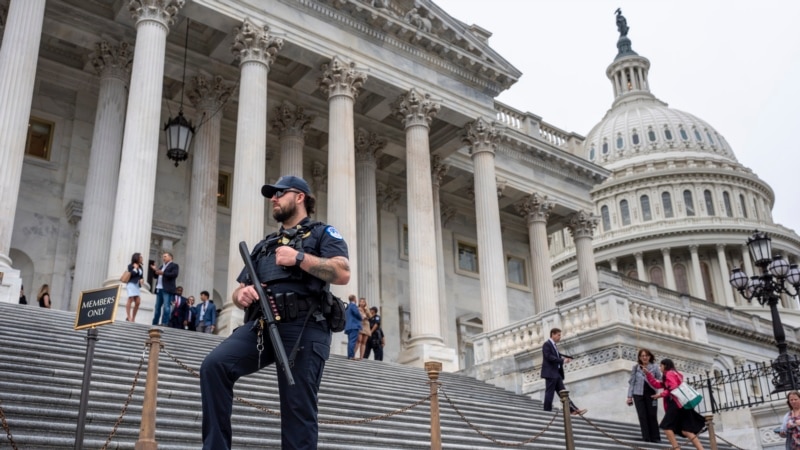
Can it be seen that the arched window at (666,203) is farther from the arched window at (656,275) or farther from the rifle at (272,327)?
the rifle at (272,327)

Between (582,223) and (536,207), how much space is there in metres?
3.06

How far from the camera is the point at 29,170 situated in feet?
75.2

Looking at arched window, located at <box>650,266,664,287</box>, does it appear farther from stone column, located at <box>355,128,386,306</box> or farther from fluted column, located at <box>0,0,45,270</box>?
fluted column, located at <box>0,0,45,270</box>

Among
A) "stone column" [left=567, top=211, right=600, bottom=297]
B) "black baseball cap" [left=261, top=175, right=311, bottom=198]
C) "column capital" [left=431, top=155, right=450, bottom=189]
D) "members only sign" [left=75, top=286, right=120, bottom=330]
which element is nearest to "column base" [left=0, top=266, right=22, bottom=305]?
"members only sign" [left=75, top=286, right=120, bottom=330]

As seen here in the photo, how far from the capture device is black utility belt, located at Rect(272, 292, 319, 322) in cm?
491

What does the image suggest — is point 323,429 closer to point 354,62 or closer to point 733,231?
point 354,62

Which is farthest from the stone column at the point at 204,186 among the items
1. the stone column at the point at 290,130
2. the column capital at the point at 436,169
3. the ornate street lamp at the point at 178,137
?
the column capital at the point at 436,169

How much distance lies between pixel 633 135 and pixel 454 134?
73.5 meters

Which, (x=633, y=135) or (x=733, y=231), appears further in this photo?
(x=633, y=135)

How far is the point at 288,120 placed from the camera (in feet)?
86.1

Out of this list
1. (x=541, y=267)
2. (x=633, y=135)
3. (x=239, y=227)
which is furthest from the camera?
(x=633, y=135)

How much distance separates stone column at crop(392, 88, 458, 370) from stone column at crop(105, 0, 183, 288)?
838 centimetres

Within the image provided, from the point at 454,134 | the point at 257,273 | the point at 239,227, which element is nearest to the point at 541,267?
the point at 454,134

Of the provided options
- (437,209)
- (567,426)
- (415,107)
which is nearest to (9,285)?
(567,426)
